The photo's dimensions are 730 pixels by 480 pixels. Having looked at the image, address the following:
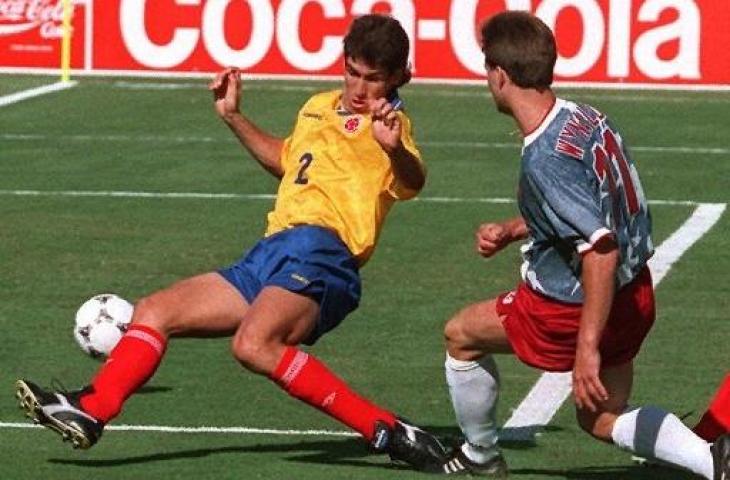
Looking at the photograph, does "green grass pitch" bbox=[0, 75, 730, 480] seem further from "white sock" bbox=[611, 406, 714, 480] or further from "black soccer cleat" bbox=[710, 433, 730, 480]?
"black soccer cleat" bbox=[710, 433, 730, 480]

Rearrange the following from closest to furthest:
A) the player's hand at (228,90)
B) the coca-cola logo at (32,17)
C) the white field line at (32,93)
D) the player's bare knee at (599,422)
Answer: the player's bare knee at (599,422) < the player's hand at (228,90) < the white field line at (32,93) < the coca-cola logo at (32,17)

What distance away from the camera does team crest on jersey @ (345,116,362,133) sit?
9900mm

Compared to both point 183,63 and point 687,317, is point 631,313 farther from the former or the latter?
point 183,63

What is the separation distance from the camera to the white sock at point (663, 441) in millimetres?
8430

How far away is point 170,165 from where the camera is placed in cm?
2009

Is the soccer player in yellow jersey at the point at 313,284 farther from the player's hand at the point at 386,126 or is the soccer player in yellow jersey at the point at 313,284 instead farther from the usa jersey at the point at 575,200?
the usa jersey at the point at 575,200

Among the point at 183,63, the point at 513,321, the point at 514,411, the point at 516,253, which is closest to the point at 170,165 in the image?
the point at 516,253

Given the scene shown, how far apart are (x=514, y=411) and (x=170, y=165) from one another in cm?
967

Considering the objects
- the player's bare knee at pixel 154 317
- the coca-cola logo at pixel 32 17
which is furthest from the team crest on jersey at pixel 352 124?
the coca-cola logo at pixel 32 17

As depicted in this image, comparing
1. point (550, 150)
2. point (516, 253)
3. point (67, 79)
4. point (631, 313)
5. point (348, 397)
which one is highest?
point (550, 150)

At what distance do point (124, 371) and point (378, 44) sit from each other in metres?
1.67

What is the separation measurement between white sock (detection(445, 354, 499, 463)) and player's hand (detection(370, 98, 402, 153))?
2.87ft

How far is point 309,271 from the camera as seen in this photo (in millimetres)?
9531

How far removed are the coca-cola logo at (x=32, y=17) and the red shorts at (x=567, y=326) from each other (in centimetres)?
1940
